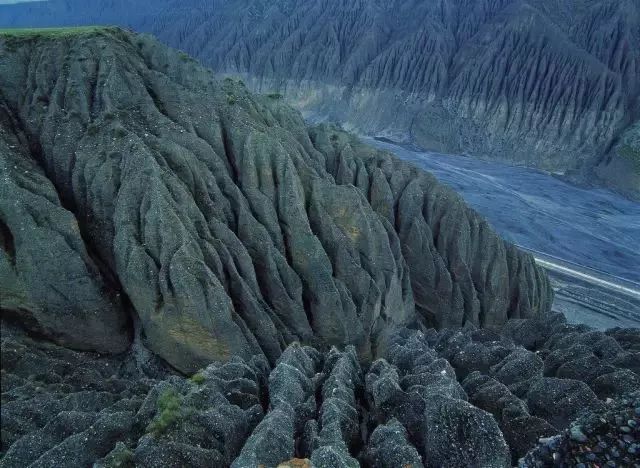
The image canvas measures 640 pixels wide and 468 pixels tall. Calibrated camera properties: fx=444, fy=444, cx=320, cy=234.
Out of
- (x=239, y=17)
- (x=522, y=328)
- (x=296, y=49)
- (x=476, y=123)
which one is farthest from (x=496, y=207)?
(x=239, y=17)

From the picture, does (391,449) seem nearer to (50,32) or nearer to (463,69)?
(50,32)

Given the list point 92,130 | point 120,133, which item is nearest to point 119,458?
point 120,133

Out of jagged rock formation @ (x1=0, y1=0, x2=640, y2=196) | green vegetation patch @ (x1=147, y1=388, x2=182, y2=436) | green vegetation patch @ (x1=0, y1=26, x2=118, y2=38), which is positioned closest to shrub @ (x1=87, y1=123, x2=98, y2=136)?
green vegetation patch @ (x1=0, y1=26, x2=118, y2=38)

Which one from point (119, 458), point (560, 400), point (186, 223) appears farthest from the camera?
point (186, 223)

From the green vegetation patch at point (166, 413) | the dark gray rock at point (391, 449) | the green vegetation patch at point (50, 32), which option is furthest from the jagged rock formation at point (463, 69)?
the green vegetation patch at point (166, 413)

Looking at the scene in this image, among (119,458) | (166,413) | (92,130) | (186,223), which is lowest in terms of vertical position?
(119,458)

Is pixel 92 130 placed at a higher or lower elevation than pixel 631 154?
lower
